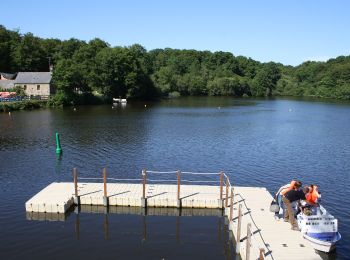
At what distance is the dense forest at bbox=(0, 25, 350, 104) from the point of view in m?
104

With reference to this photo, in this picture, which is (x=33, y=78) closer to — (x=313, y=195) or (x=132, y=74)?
(x=132, y=74)

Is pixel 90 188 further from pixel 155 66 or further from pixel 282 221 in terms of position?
pixel 155 66

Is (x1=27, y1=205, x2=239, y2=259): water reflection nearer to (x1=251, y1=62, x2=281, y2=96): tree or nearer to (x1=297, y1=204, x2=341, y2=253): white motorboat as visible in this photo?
(x1=297, y1=204, x2=341, y2=253): white motorboat

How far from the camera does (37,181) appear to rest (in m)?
28.1

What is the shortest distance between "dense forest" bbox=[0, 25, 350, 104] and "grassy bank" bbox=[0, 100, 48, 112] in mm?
4026

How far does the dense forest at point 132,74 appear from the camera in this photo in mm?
104062

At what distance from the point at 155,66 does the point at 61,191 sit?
546 ft

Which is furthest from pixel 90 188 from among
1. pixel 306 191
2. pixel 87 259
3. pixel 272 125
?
pixel 272 125

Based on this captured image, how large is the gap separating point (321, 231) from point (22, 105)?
2931 inches

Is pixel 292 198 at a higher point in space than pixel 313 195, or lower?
lower

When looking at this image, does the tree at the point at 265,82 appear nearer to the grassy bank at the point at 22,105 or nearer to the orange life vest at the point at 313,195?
the grassy bank at the point at 22,105

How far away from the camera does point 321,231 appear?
16703 millimetres

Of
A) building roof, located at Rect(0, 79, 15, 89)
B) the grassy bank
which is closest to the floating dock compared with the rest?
the grassy bank

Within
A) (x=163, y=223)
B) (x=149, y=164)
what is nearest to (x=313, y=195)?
(x=163, y=223)
